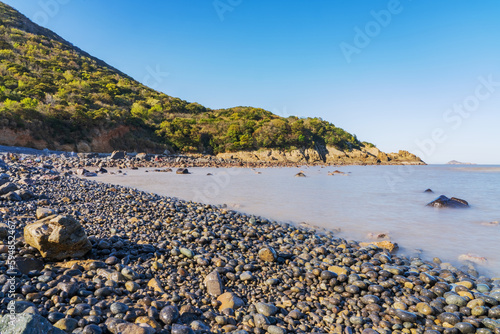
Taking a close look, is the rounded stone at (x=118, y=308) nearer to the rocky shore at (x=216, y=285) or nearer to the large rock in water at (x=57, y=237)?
the rocky shore at (x=216, y=285)

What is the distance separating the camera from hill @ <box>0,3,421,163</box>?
26156 mm

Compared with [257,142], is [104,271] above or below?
below

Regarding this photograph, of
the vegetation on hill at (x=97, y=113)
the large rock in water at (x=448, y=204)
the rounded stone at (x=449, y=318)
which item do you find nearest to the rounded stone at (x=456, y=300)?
the rounded stone at (x=449, y=318)

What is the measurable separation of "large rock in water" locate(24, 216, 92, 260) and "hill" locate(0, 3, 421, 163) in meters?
28.1

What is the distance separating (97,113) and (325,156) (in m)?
37.2

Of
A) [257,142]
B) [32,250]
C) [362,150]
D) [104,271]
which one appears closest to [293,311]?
[104,271]

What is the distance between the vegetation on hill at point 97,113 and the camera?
88.5ft

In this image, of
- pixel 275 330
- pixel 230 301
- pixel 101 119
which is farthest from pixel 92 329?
pixel 101 119

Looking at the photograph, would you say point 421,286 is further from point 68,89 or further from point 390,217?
point 68,89

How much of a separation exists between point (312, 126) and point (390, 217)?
4342 centimetres

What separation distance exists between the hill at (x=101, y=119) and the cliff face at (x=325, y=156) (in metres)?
0.71

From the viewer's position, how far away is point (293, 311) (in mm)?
2508

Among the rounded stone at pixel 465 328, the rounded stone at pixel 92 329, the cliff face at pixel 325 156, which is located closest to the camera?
the rounded stone at pixel 92 329

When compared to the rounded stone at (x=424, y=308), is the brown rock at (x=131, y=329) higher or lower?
higher
